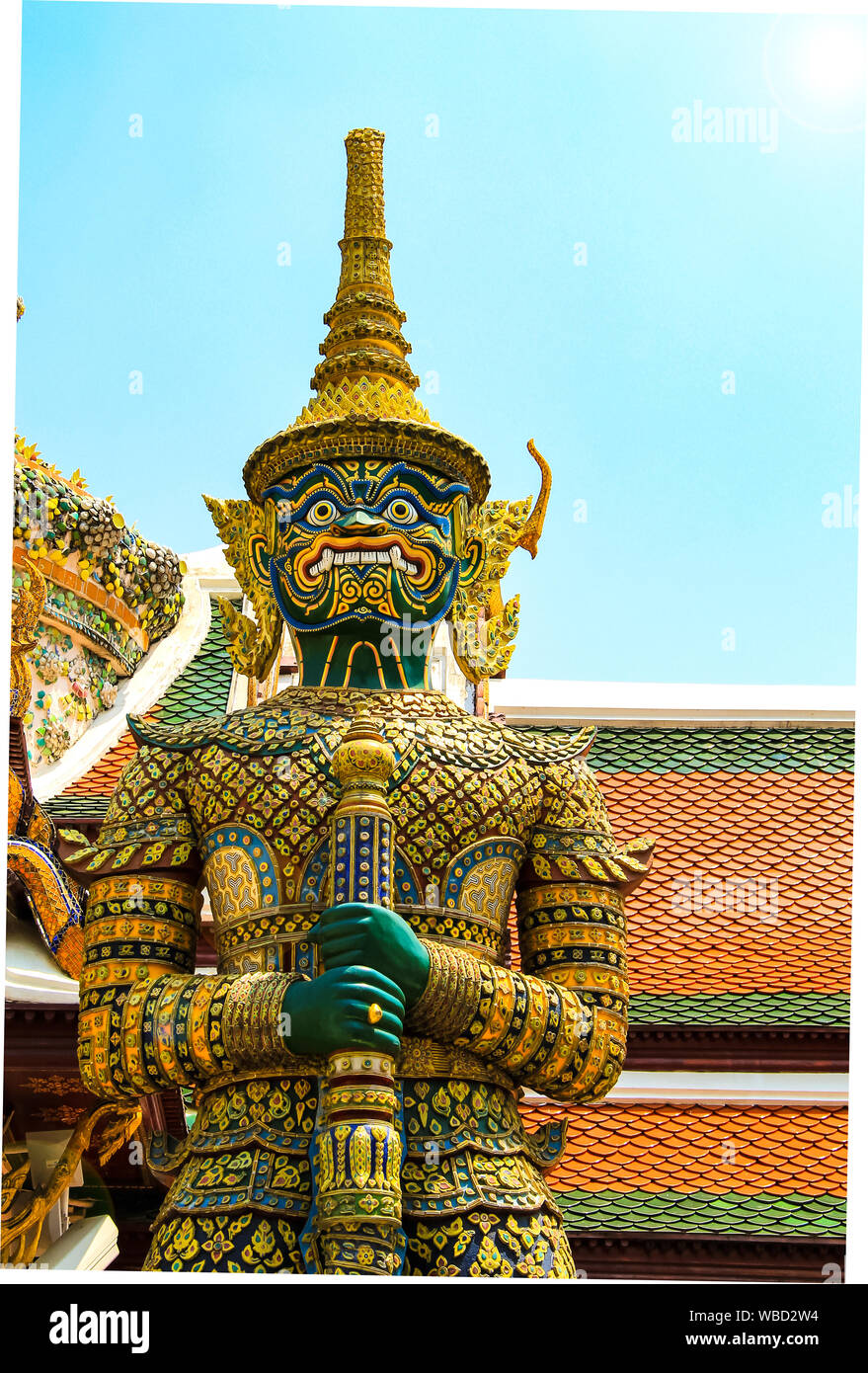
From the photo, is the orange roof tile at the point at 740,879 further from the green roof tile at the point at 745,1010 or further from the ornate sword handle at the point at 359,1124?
the ornate sword handle at the point at 359,1124

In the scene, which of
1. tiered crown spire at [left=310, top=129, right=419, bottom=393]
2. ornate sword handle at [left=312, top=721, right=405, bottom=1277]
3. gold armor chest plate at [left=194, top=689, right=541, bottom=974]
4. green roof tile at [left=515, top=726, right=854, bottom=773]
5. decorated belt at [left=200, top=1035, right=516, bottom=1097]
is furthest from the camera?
green roof tile at [left=515, top=726, right=854, bottom=773]

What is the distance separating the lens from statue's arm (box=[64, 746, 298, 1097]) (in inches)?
192

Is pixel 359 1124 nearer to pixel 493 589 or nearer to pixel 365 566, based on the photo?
pixel 365 566

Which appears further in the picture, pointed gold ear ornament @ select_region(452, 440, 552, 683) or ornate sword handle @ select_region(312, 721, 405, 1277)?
pointed gold ear ornament @ select_region(452, 440, 552, 683)

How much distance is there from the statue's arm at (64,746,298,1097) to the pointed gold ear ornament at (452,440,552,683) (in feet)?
3.16

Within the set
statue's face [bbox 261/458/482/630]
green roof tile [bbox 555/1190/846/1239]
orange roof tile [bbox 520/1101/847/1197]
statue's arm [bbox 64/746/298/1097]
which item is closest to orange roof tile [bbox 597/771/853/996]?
orange roof tile [bbox 520/1101/847/1197]

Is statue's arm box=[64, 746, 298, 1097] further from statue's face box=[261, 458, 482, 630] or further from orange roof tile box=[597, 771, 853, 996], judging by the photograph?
orange roof tile box=[597, 771, 853, 996]

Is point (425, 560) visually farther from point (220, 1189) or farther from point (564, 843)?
point (220, 1189)

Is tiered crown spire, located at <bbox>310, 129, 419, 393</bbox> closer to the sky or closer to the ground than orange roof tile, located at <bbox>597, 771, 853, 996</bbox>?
closer to the sky

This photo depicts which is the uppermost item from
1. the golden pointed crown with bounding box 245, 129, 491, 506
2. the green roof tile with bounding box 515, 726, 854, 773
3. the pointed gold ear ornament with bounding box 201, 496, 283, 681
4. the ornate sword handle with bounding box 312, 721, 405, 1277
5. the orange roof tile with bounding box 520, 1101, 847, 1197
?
the golden pointed crown with bounding box 245, 129, 491, 506

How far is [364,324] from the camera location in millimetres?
5895

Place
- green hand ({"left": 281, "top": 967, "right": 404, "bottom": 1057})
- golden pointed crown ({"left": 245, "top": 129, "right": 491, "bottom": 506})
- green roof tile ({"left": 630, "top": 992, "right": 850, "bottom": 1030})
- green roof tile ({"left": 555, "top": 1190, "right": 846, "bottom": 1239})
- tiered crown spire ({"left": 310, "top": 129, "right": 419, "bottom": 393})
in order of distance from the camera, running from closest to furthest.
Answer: green hand ({"left": 281, "top": 967, "right": 404, "bottom": 1057}) < golden pointed crown ({"left": 245, "top": 129, "right": 491, "bottom": 506}) < tiered crown spire ({"left": 310, "top": 129, "right": 419, "bottom": 393}) < green roof tile ({"left": 555, "top": 1190, "right": 846, "bottom": 1239}) < green roof tile ({"left": 630, "top": 992, "right": 850, "bottom": 1030})

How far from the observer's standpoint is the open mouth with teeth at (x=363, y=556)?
211 inches
